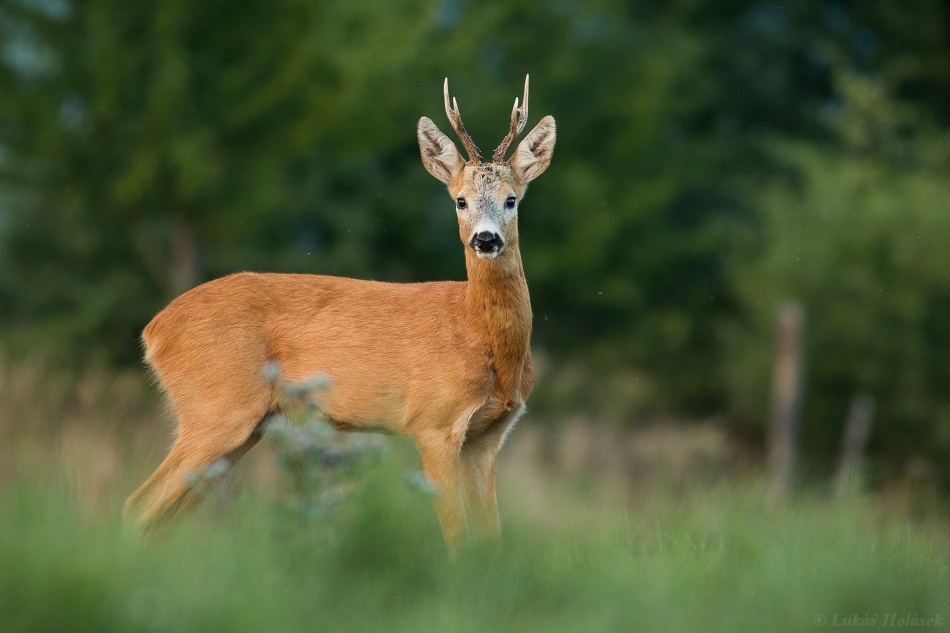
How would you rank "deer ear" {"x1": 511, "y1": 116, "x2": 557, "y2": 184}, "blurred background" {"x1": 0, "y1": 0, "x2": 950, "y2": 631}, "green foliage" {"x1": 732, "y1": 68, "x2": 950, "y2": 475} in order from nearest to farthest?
"blurred background" {"x1": 0, "y1": 0, "x2": 950, "y2": 631} < "deer ear" {"x1": 511, "y1": 116, "x2": 557, "y2": 184} < "green foliage" {"x1": 732, "y1": 68, "x2": 950, "y2": 475}

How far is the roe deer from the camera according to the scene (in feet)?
18.7

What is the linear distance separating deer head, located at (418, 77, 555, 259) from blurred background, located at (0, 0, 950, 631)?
1229 mm

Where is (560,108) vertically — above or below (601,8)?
below

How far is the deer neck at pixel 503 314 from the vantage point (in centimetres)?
582

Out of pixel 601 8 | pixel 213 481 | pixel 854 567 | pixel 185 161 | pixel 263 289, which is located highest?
pixel 601 8

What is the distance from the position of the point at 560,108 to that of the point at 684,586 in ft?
55.8

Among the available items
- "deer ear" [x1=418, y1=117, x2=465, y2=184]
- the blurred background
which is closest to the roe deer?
"deer ear" [x1=418, y1=117, x2=465, y2=184]

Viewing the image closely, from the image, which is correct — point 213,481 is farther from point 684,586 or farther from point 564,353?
point 564,353

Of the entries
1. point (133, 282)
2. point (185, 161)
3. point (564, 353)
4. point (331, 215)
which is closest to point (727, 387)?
point (564, 353)

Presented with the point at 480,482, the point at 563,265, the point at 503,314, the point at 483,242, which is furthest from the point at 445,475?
the point at 563,265

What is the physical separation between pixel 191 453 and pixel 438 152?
1814mm

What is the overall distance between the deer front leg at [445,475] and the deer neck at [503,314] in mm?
338

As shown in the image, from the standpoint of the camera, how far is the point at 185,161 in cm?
1184

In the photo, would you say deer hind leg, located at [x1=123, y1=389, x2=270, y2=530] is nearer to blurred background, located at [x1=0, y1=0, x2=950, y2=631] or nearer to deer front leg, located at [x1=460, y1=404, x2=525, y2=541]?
blurred background, located at [x1=0, y1=0, x2=950, y2=631]
